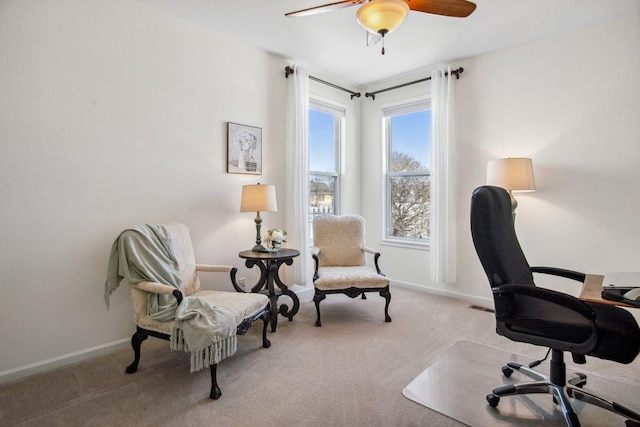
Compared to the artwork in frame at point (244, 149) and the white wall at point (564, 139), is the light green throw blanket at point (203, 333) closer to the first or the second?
the artwork in frame at point (244, 149)

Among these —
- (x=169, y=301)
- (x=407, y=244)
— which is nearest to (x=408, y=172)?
(x=407, y=244)

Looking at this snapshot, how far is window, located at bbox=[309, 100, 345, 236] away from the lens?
167 inches

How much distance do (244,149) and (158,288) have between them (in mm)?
1707

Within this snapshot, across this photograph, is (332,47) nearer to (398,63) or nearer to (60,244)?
(398,63)

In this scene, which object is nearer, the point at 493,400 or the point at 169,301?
the point at 493,400

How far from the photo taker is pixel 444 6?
6.49ft

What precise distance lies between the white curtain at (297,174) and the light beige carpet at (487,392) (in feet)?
5.78

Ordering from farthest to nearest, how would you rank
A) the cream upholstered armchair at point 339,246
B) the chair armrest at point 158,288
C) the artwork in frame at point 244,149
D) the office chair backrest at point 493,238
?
the cream upholstered armchair at point 339,246
the artwork in frame at point 244,149
the chair armrest at point 158,288
the office chair backrest at point 493,238

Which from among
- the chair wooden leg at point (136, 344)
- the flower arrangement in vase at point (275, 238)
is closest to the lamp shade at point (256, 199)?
the flower arrangement in vase at point (275, 238)

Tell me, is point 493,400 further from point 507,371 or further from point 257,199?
point 257,199

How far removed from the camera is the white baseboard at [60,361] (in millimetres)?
2115

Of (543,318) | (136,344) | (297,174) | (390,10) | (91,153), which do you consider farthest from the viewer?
(297,174)

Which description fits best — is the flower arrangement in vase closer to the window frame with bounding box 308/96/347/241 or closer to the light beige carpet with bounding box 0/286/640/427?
the light beige carpet with bounding box 0/286/640/427

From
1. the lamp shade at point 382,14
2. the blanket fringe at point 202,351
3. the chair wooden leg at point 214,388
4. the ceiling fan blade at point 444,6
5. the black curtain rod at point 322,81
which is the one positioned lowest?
the chair wooden leg at point 214,388
